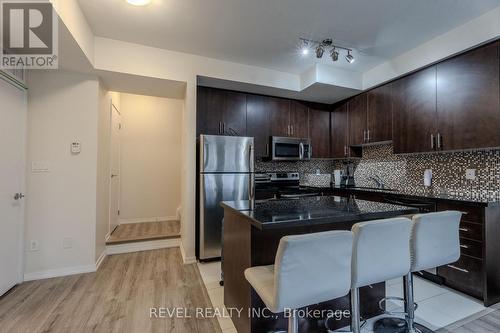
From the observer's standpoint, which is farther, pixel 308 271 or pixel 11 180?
pixel 11 180

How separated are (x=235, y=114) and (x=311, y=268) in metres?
2.88

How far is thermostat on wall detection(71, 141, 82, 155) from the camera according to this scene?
9.25 ft

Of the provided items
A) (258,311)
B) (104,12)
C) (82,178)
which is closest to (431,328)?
(258,311)

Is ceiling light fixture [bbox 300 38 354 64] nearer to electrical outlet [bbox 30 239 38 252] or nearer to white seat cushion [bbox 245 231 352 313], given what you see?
white seat cushion [bbox 245 231 352 313]

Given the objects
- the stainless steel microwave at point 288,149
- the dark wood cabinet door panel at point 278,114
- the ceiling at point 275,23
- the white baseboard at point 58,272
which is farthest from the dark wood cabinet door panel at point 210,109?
the white baseboard at point 58,272

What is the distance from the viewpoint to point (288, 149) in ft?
13.2

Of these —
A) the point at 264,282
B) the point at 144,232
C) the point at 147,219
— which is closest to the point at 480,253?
the point at 264,282

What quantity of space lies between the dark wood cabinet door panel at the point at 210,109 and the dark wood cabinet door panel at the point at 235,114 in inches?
2.5

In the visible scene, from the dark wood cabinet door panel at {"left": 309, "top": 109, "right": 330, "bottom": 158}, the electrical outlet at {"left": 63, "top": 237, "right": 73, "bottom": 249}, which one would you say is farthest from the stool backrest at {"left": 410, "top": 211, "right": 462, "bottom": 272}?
the electrical outlet at {"left": 63, "top": 237, "right": 73, "bottom": 249}

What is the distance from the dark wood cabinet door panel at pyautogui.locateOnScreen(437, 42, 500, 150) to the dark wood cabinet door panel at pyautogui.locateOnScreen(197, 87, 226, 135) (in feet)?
9.00

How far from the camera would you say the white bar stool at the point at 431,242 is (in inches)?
63.6

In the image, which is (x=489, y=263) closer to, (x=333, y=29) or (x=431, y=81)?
(x=431, y=81)

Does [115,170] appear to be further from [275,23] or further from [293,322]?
[293,322]

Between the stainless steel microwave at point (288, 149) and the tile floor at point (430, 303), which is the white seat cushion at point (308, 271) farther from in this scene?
the stainless steel microwave at point (288, 149)
